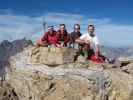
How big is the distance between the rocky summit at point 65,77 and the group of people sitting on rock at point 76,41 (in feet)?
2.04

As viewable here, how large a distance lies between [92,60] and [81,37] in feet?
8.97

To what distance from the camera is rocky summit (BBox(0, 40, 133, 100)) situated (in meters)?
27.5

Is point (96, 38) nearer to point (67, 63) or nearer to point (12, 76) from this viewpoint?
point (67, 63)

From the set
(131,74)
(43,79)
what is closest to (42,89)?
(43,79)

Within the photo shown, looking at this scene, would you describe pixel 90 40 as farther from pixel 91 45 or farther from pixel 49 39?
pixel 49 39

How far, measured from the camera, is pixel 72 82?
28.3 metres

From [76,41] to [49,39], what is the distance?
2.75 m

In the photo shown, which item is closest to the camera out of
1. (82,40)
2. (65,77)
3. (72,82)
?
(72,82)

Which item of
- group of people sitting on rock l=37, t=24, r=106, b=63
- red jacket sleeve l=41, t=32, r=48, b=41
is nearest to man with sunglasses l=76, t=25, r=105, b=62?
group of people sitting on rock l=37, t=24, r=106, b=63

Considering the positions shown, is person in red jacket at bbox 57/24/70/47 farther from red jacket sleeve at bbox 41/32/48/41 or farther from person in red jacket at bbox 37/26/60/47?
red jacket sleeve at bbox 41/32/48/41

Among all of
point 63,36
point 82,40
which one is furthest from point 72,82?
point 63,36

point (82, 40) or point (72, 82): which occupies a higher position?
point (82, 40)

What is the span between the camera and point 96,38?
93.3 ft

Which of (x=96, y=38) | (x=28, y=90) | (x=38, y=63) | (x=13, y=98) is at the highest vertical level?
(x=96, y=38)
